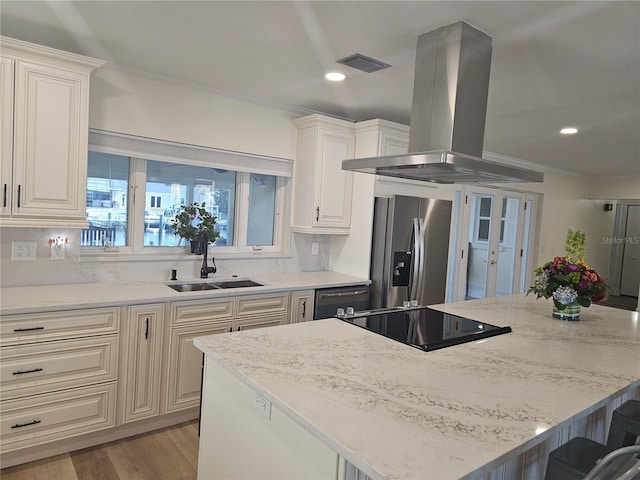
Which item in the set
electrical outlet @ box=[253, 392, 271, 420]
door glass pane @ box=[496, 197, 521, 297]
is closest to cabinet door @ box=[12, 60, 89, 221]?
electrical outlet @ box=[253, 392, 271, 420]

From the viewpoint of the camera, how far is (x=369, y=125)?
381 cm

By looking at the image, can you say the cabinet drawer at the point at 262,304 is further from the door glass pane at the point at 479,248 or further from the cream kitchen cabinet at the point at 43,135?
the door glass pane at the point at 479,248

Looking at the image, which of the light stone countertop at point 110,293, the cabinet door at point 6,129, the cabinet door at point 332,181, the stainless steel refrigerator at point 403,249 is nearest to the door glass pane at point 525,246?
the stainless steel refrigerator at point 403,249

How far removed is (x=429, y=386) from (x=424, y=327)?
74 cm

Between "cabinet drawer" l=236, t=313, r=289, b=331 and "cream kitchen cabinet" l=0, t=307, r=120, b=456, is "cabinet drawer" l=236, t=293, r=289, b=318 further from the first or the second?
"cream kitchen cabinet" l=0, t=307, r=120, b=456

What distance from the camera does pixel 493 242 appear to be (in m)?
5.96

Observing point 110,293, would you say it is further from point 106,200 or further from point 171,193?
point 171,193

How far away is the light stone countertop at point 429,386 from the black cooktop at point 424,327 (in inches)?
2.3

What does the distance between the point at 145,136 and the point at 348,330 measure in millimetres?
2120

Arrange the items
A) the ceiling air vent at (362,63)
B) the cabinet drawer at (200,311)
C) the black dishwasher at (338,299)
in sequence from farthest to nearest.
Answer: the black dishwasher at (338,299) < the cabinet drawer at (200,311) < the ceiling air vent at (362,63)

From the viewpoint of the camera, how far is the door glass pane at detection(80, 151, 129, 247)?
315 centimetres

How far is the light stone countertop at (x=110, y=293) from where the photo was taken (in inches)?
95.5

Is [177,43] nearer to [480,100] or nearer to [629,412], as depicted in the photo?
[480,100]

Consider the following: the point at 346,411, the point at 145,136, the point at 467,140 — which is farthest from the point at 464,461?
the point at 145,136
